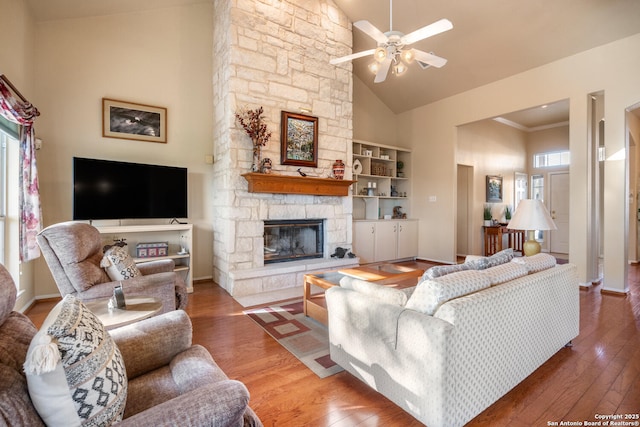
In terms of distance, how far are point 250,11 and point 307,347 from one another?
4185mm

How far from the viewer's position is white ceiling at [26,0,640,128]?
375cm

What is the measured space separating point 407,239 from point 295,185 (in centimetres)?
314

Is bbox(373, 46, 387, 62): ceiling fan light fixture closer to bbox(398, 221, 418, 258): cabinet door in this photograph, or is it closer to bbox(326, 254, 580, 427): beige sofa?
bbox(326, 254, 580, 427): beige sofa

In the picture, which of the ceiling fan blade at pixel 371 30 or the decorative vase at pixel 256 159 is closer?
the ceiling fan blade at pixel 371 30

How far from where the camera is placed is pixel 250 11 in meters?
4.11

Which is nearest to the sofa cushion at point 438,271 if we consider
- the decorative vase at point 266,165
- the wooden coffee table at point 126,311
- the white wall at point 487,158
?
the wooden coffee table at point 126,311

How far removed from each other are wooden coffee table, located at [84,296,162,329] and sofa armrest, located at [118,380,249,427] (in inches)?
42.9

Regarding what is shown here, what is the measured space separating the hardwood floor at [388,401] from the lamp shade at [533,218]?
3.35 ft

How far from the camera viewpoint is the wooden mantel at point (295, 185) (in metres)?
4.07

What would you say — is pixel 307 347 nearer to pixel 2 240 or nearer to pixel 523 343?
pixel 523 343

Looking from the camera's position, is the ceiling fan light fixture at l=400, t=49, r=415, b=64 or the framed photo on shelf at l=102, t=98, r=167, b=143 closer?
the ceiling fan light fixture at l=400, t=49, r=415, b=64

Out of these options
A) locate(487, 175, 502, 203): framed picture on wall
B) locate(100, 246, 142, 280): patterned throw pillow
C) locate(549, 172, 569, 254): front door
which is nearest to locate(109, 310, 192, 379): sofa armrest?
locate(100, 246, 142, 280): patterned throw pillow

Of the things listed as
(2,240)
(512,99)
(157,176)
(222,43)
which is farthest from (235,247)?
(512,99)

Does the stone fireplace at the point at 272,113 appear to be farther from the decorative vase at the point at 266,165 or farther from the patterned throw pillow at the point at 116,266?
the patterned throw pillow at the point at 116,266
